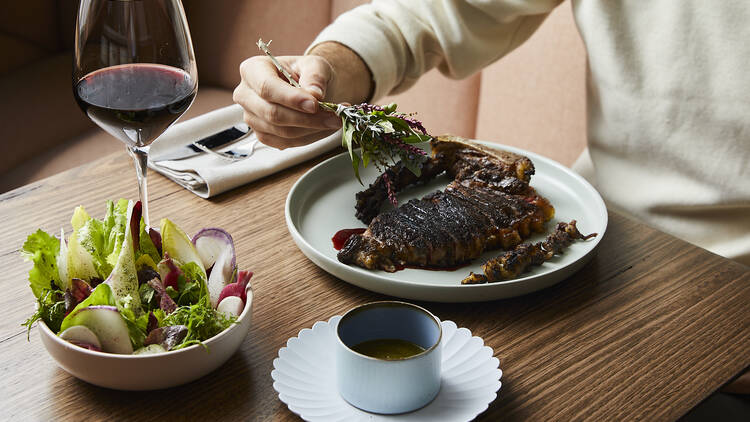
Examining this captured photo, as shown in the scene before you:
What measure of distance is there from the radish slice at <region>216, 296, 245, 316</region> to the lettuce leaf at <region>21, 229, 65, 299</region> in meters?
0.20

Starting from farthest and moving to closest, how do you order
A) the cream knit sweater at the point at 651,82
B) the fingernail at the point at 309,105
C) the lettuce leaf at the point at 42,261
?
the cream knit sweater at the point at 651,82 → the fingernail at the point at 309,105 → the lettuce leaf at the point at 42,261

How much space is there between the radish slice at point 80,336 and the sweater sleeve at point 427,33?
95 centimetres

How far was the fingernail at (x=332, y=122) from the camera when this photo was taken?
48.5 inches

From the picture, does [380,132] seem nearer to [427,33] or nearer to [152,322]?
[152,322]

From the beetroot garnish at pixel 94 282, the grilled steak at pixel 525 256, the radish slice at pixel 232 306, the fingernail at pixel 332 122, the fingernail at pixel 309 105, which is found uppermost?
the fingernail at pixel 309 105

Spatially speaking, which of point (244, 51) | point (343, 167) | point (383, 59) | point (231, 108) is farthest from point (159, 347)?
point (244, 51)

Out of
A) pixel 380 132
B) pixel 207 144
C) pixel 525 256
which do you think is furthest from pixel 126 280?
pixel 207 144

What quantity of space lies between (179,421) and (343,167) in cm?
69

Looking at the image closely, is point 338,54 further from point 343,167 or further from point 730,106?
point 730,106

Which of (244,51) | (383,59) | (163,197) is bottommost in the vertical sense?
(244,51)

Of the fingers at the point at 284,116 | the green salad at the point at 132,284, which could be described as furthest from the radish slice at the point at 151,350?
the fingers at the point at 284,116

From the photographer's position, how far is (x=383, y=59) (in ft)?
5.12

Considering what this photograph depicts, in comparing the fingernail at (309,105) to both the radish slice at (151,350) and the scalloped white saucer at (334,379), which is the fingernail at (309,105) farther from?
the radish slice at (151,350)

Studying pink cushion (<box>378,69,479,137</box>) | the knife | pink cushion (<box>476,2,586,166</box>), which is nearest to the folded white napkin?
the knife
